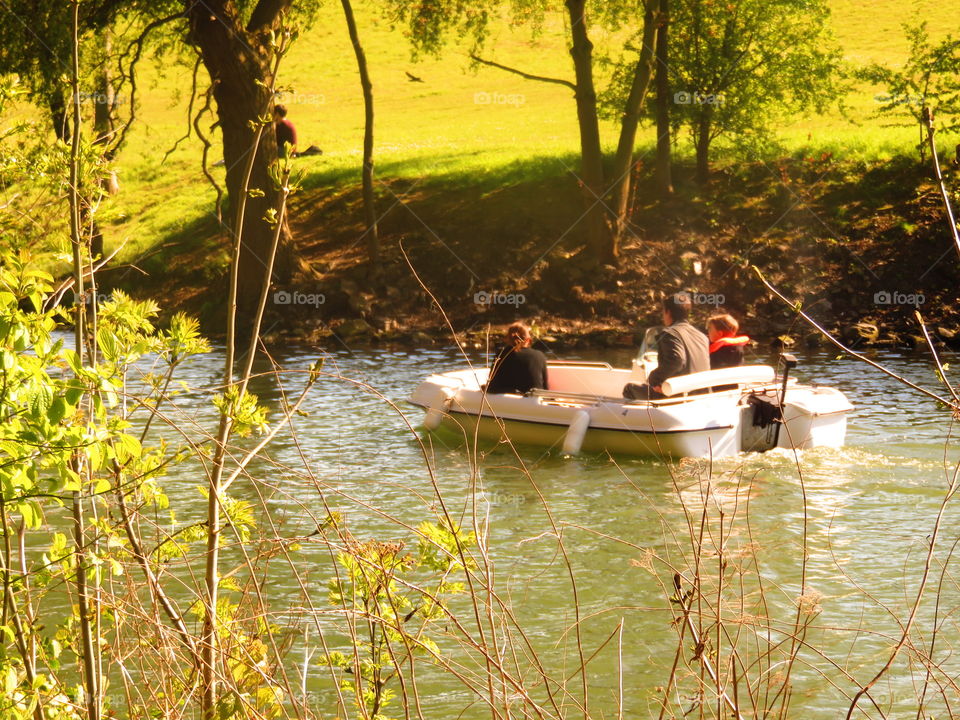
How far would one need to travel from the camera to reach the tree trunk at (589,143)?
21453 millimetres

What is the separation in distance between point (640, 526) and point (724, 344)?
3.47 m

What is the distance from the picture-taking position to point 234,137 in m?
21.3

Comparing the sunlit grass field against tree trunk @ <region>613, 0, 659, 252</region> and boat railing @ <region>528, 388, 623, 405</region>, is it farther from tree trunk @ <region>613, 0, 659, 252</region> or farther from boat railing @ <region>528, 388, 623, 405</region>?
boat railing @ <region>528, 388, 623, 405</region>

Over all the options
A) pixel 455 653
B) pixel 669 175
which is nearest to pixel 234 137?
pixel 669 175

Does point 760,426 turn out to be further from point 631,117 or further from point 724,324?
point 631,117

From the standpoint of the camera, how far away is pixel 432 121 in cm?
3678

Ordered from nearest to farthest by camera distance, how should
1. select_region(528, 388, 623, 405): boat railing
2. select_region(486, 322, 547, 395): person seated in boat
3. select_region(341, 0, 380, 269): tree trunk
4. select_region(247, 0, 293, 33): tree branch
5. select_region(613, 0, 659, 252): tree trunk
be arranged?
select_region(528, 388, 623, 405): boat railing, select_region(486, 322, 547, 395): person seated in boat, select_region(247, 0, 293, 33): tree branch, select_region(613, 0, 659, 252): tree trunk, select_region(341, 0, 380, 269): tree trunk

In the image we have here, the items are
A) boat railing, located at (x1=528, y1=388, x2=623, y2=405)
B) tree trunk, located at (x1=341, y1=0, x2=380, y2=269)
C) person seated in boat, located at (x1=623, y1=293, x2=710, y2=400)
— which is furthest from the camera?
tree trunk, located at (x1=341, y1=0, x2=380, y2=269)

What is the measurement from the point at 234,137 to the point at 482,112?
17010 millimetres

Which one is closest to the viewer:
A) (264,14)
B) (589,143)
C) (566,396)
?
(566,396)

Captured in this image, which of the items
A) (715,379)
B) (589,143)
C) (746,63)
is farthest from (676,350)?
(746,63)

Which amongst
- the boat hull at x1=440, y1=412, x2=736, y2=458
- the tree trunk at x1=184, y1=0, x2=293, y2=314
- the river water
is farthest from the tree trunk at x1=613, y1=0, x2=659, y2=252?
the boat hull at x1=440, y1=412, x2=736, y2=458

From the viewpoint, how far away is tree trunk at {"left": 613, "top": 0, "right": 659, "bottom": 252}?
68.2 ft

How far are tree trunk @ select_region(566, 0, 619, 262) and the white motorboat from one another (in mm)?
10824
